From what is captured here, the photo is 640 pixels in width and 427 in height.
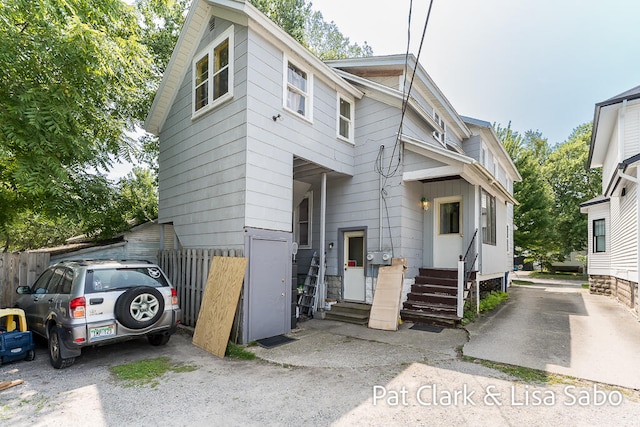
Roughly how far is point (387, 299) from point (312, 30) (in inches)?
776

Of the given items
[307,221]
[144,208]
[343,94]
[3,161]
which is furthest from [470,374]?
[144,208]

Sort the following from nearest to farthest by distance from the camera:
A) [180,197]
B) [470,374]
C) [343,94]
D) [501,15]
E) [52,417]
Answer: [52,417]
[470,374]
[501,15]
[180,197]
[343,94]

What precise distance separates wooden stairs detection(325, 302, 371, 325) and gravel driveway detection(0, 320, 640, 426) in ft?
7.41

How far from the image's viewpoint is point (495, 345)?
5938mm

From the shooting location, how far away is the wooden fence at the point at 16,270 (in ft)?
23.1

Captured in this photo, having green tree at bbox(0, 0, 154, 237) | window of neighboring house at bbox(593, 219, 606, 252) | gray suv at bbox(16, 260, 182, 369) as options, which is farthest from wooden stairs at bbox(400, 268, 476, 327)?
window of neighboring house at bbox(593, 219, 606, 252)

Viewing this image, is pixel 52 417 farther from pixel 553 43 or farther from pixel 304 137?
pixel 553 43

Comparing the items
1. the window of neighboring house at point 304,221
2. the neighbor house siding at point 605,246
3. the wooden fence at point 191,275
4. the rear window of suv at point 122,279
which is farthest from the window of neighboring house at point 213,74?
the neighbor house siding at point 605,246

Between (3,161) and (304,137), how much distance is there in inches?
270

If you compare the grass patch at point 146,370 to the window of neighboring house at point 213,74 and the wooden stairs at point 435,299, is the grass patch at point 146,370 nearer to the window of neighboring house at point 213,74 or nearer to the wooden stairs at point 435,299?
the window of neighboring house at point 213,74

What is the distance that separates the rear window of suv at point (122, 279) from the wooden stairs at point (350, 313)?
4.29m

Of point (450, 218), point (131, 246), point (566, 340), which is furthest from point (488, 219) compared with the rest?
point (131, 246)

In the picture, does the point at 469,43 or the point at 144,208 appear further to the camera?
the point at 144,208

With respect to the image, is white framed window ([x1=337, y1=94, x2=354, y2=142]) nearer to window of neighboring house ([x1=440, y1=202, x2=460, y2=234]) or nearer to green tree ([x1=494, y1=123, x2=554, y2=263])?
window of neighboring house ([x1=440, y1=202, x2=460, y2=234])
